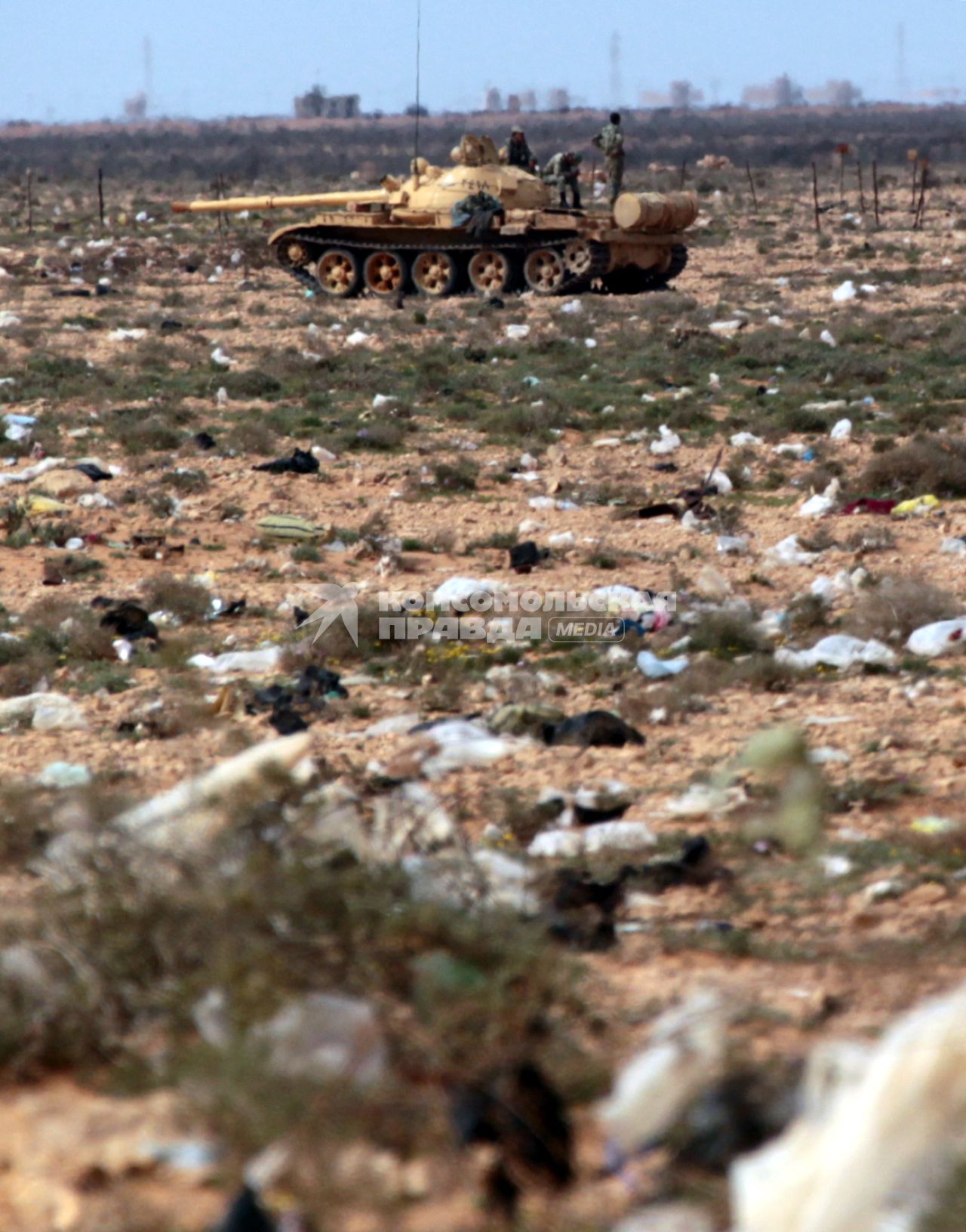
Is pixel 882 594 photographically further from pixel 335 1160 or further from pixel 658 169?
pixel 658 169

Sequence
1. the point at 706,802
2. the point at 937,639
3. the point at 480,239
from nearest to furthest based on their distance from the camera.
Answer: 1. the point at 706,802
2. the point at 937,639
3. the point at 480,239

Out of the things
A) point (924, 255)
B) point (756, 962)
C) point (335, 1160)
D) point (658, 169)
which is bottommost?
point (756, 962)

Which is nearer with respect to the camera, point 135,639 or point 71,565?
point 135,639

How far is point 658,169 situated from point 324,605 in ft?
128

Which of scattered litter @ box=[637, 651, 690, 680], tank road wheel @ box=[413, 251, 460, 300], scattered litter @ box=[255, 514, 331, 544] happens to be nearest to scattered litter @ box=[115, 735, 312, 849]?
scattered litter @ box=[637, 651, 690, 680]

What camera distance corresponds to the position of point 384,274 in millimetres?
21031

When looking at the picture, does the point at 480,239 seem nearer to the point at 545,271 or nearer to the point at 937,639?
the point at 545,271

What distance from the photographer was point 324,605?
24.5ft

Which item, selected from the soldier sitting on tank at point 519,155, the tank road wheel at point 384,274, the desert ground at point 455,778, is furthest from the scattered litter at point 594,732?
the soldier sitting on tank at point 519,155

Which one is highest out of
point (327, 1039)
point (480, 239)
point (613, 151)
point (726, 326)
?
point (613, 151)

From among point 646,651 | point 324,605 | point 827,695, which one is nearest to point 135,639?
point 324,605

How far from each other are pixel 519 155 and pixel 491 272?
2505mm

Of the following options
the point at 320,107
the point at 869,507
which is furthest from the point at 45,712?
the point at 320,107

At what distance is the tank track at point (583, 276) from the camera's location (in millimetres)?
19484
